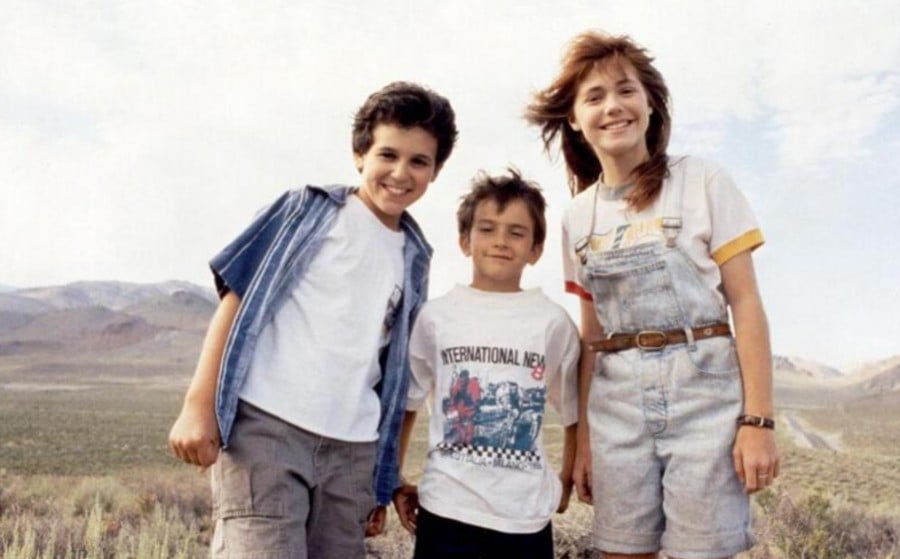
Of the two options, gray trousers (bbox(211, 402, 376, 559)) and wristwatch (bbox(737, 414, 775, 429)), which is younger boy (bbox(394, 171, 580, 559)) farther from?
wristwatch (bbox(737, 414, 775, 429))

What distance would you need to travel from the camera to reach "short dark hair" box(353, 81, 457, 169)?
2.91m

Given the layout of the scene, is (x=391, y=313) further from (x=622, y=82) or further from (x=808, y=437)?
(x=808, y=437)

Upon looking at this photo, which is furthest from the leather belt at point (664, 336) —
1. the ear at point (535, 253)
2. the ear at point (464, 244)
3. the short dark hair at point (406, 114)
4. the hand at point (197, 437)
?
the hand at point (197, 437)

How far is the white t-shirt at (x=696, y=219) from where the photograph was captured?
2609 mm

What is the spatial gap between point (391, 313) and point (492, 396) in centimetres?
41

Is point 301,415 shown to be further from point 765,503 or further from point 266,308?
point 765,503

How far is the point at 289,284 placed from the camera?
2674 millimetres

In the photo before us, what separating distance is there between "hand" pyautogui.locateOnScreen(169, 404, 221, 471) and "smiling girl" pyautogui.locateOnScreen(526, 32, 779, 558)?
114cm

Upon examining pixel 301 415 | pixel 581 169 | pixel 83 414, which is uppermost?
pixel 581 169

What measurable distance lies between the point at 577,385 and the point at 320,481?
0.92 m

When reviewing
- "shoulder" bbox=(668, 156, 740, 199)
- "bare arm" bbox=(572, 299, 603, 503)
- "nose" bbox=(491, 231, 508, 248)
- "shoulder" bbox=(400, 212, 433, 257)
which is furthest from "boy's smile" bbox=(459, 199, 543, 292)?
"shoulder" bbox=(668, 156, 740, 199)

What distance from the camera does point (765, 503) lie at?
5.94 metres

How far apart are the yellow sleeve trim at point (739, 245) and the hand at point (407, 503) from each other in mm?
1235

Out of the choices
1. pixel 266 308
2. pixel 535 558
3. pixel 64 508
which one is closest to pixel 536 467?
pixel 535 558
